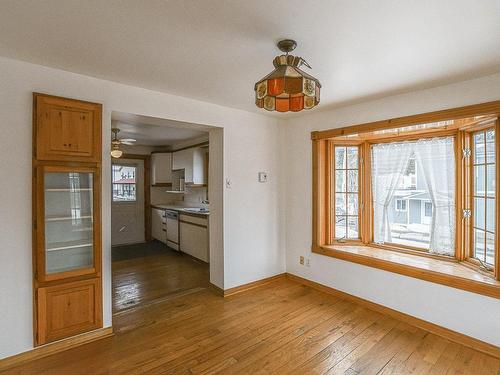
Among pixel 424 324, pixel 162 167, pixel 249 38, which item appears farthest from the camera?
pixel 162 167

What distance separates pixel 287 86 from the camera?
1.56 metres

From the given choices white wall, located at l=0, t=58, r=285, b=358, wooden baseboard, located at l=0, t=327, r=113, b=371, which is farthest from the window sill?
wooden baseboard, located at l=0, t=327, r=113, b=371

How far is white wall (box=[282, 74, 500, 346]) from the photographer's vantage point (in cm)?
239

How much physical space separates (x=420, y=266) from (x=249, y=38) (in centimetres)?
272

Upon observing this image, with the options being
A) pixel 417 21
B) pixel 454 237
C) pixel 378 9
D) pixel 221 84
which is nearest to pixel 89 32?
pixel 221 84

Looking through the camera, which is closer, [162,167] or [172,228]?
[172,228]

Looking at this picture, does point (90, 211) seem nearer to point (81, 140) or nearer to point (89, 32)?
point (81, 140)

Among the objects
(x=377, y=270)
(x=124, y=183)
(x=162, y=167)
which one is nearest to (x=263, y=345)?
(x=377, y=270)

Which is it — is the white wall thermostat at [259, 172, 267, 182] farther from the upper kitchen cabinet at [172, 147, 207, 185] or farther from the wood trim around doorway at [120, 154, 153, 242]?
the wood trim around doorway at [120, 154, 153, 242]

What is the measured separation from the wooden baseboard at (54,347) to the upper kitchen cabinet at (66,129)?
1.55 m

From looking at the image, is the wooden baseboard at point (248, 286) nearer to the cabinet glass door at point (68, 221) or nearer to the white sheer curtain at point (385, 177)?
the white sheer curtain at point (385, 177)

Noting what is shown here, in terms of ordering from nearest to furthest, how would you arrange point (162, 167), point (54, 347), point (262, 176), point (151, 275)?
point (54, 347), point (262, 176), point (151, 275), point (162, 167)

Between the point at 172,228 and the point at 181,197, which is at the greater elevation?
the point at 181,197

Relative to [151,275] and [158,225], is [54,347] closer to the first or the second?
→ [151,275]
